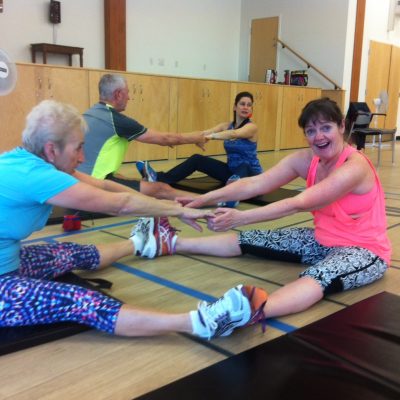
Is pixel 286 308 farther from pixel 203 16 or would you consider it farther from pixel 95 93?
pixel 203 16

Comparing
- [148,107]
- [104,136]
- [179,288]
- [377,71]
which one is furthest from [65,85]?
[377,71]

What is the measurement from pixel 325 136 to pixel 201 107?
5.50 metres

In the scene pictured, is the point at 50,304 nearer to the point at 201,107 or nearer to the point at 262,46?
the point at 201,107

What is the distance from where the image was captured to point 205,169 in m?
4.52

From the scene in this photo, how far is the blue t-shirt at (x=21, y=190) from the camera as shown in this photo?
1588 millimetres

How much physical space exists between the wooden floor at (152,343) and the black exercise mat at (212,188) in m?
1.48

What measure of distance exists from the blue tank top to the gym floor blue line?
2.26m

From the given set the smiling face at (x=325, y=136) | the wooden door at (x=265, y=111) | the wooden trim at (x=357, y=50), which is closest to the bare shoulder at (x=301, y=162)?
the smiling face at (x=325, y=136)

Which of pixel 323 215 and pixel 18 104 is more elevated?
pixel 18 104

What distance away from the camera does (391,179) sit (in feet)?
19.8

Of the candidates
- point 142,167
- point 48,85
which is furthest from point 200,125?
point 142,167

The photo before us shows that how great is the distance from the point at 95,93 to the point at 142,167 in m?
2.53

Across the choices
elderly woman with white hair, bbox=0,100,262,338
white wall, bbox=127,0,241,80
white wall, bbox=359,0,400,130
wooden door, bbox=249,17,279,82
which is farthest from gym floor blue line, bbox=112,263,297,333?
white wall, bbox=359,0,400,130

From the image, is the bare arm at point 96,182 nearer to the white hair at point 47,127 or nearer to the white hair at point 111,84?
the white hair at point 47,127
